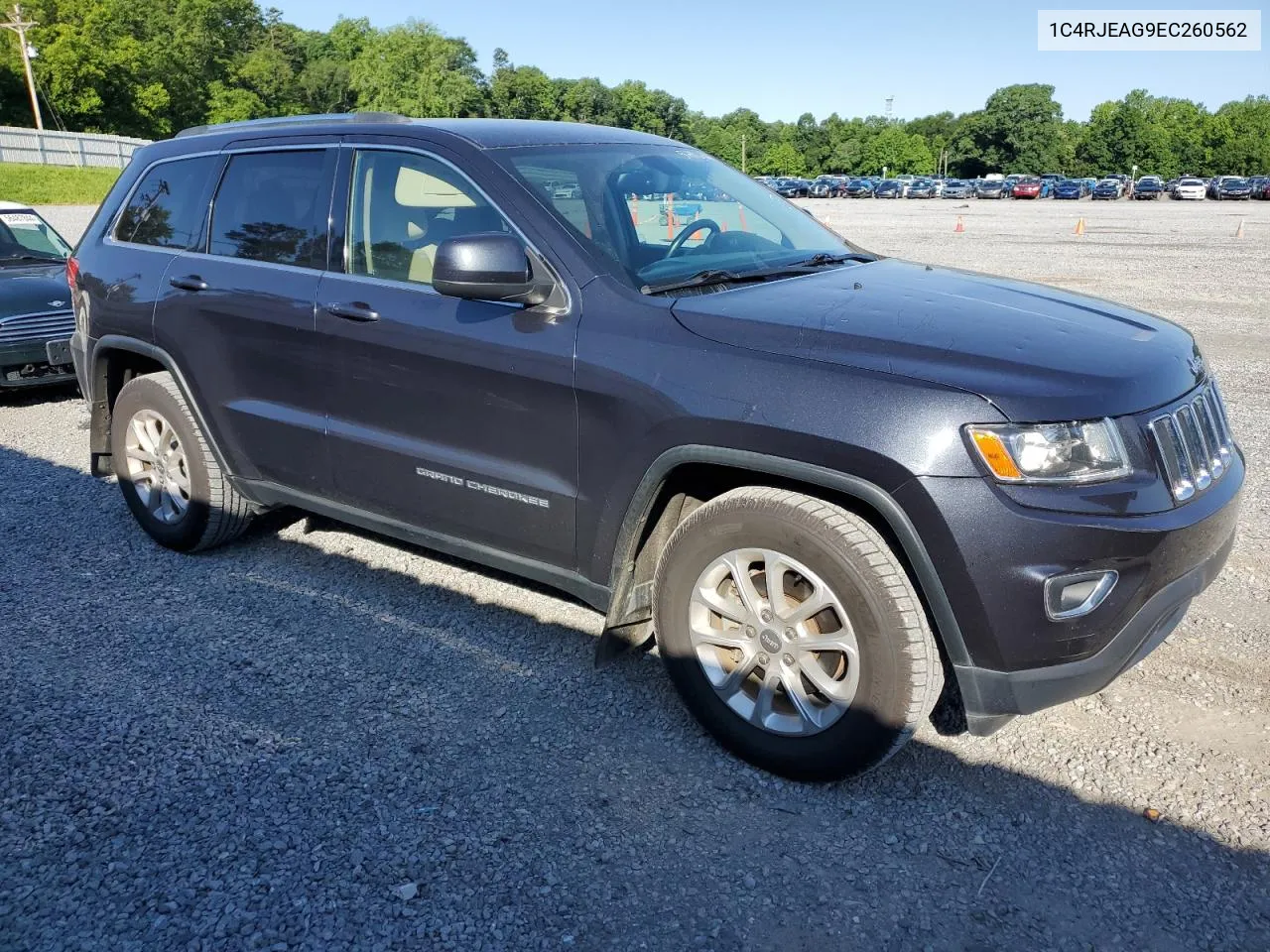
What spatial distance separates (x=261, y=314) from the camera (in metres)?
4.26

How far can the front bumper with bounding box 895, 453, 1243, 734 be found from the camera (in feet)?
8.68

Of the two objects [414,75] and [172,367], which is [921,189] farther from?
[172,367]

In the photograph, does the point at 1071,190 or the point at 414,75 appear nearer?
the point at 1071,190

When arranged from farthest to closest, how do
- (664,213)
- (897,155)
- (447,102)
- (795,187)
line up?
(897,155) → (447,102) → (795,187) → (664,213)

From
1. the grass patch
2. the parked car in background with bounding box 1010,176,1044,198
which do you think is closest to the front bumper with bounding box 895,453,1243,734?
the grass patch

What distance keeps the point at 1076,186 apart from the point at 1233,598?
69.3 metres

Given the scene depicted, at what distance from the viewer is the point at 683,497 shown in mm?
3396

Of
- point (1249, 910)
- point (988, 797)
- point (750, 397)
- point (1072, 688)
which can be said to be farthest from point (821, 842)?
point (750, 397)

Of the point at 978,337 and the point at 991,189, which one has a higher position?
the point at 991,189

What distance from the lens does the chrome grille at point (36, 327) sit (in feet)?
26.3

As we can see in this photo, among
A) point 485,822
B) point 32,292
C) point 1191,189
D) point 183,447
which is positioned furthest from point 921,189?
point 485,822

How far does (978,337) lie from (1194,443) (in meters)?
0.70

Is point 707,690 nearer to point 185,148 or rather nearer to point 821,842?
point 821,842

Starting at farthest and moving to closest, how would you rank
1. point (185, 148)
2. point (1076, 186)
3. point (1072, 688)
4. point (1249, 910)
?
1. point (1076, 186)
2. point (185, 148)
3. point (1072, 688)
4. point (1249, 910)
